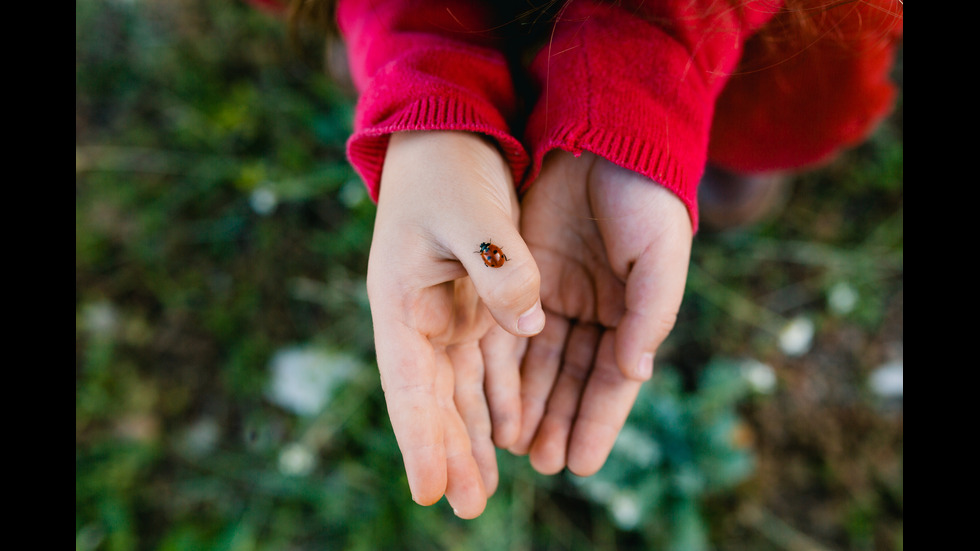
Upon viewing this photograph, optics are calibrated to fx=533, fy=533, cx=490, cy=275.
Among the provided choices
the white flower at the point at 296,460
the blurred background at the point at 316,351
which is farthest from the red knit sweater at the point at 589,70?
the white flower at the point at 296,460

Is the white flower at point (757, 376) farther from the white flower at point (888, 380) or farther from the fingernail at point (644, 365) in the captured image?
the fingernail at point (644, 365)

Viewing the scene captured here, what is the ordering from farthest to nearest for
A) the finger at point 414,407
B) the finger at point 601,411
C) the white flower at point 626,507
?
the white flower at point 626,507 → the finger at point 601,411 → the finger at point 414,407

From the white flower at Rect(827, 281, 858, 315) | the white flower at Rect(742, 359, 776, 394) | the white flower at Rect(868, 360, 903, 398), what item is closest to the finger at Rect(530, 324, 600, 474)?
the white flower at Rect(742, 359, 776, 394)

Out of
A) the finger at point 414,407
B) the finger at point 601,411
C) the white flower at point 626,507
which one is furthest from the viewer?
the white flower at point 626,507

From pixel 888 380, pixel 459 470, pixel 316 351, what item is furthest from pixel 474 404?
pixel 888 380

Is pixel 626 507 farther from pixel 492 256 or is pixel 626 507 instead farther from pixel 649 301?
pixel 492 256

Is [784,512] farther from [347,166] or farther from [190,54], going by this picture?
[190,54]

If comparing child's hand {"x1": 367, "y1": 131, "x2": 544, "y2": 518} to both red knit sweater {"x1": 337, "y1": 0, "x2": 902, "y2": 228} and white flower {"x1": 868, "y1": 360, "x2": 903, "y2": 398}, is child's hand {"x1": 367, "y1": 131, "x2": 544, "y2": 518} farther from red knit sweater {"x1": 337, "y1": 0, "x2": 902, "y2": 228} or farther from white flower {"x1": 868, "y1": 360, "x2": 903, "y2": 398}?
white flower {"x1": 868, "y1": 360, "x2": 903, "y2": 398}
